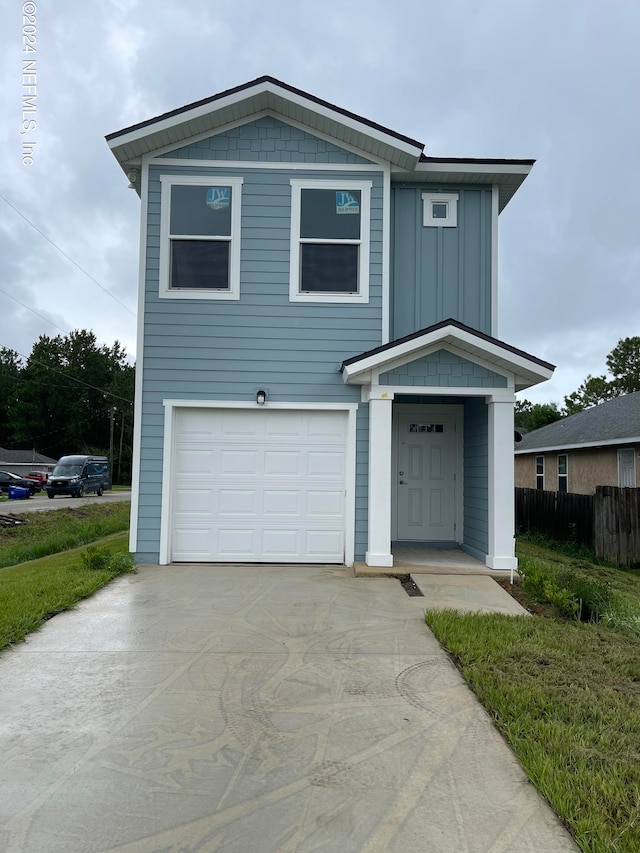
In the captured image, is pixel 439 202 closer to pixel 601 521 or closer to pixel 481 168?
pixel 481 168

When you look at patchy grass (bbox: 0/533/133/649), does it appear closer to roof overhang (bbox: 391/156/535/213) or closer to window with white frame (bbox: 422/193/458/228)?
window with white frame (bbox: 422/193/458/228)

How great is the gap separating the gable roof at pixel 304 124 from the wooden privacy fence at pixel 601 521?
6.47 meters

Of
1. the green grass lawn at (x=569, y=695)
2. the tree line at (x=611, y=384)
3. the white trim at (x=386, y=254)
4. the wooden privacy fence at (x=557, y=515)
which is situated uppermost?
the tree line at (x=611, y=384)

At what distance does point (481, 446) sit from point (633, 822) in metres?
6.48

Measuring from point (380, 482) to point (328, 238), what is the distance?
11.8 feet

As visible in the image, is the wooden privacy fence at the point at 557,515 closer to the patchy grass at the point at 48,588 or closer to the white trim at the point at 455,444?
the white trim at the point at 455,444

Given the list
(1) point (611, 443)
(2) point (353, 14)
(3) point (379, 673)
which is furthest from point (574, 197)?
(3) point (379, 673)

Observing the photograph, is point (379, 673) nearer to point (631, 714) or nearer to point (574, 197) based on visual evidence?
point (631, 714)

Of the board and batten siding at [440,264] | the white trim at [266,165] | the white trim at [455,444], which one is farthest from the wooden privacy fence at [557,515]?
the white trim at [266,165]

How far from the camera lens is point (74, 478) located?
107 ft

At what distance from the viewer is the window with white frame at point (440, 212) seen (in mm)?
9258

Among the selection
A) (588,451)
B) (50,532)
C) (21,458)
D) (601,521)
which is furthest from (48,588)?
(21,458)

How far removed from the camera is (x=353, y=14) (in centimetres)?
1182

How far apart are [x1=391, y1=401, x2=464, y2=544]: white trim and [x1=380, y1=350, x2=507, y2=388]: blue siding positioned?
1680 millimetres
